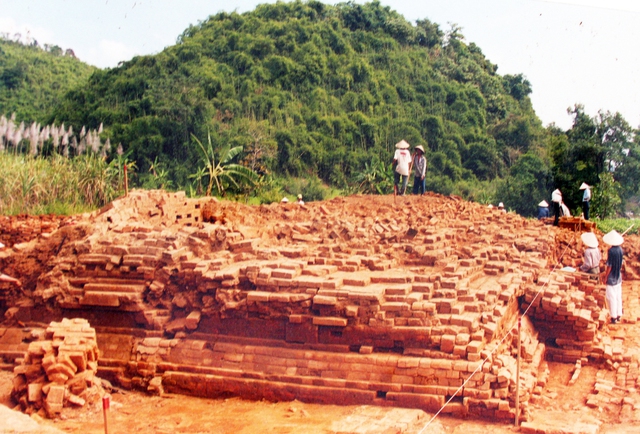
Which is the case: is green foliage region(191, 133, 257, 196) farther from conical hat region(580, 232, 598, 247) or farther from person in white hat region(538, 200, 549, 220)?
conical hat region(580, 232, 598, 247)

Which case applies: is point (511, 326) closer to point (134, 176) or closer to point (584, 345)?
point (584, 345)

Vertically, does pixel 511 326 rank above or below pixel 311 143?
below

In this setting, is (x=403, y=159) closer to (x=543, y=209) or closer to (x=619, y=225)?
(x=543, y=209)

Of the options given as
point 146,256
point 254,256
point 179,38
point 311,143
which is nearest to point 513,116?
point 311,143

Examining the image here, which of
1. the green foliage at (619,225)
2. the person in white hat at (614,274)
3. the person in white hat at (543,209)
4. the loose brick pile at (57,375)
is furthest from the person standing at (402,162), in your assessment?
the loose brick pile at (57,375)

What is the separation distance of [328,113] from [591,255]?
3544 millimetres

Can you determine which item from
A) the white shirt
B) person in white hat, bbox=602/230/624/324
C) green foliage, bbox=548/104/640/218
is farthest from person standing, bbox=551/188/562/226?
the white shirt

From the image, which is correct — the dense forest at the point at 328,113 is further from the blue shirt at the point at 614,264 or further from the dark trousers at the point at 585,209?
the blue shirt at the point at 614,264

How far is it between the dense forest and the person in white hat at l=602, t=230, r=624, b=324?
1.02 ft

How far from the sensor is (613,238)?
7.81m

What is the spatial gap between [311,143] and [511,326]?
315 cm

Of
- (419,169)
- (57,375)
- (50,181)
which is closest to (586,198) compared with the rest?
(419,169)

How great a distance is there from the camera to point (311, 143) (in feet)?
27.3

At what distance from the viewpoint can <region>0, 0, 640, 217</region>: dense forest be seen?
25.3 ft
